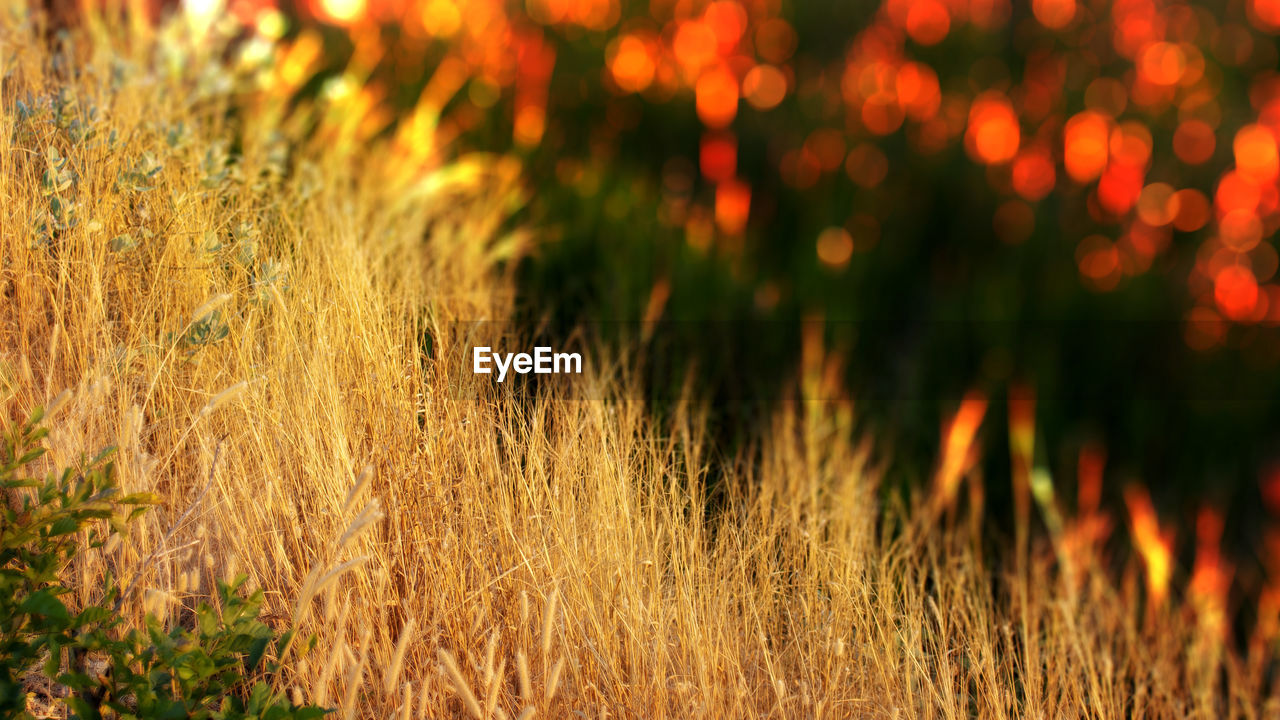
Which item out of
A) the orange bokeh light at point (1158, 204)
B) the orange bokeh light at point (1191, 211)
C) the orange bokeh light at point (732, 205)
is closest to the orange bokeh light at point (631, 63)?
the orange bokeh light at point (732, 205)

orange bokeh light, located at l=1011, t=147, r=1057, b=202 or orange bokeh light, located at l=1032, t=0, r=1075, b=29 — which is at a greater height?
orange bokeh light, located at l=1032, t=0, r=1075, b=29

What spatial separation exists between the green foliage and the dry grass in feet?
0.28

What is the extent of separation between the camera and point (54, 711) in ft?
4.65

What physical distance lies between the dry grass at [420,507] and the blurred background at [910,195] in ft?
3.02

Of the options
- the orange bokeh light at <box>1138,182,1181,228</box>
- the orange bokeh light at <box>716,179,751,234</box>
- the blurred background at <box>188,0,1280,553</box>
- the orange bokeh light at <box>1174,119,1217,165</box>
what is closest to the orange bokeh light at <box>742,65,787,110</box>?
the blurred background at <box>188,0,1280,553</box>

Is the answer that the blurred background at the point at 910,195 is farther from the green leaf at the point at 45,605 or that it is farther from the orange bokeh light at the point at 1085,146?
the green leaf at the point at 45,605

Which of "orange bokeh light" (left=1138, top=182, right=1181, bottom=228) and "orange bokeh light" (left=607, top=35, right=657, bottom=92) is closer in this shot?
"orange bokeh light" (left=1138, top=182, right=1181, bottom=228)

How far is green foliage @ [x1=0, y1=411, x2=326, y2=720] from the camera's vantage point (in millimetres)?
1221

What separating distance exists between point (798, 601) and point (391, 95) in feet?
11.2

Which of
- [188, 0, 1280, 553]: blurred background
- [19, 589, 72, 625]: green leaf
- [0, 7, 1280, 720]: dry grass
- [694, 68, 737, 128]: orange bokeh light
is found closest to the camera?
[19, 589, 72, 625]: green leaf

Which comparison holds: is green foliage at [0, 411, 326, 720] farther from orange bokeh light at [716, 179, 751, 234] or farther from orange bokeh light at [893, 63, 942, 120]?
orange bokeh light at [893, 63, 942, 120]

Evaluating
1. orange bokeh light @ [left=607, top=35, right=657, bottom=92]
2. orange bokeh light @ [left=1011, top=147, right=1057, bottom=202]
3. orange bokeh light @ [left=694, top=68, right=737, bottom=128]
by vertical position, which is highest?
orange bokeh light @ [left=607, top=35, right=657, bottom=92]

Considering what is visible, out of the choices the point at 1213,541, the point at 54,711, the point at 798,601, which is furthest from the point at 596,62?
the point at 54,711

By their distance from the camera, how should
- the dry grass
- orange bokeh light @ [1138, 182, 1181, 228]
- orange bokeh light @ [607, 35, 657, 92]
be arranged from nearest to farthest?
1. the dry grass
2. orange bokeh light @ [1138, 182, 1181, 228]
3. orange bokeh light @ [607, 35, 657, 92]
